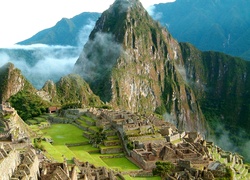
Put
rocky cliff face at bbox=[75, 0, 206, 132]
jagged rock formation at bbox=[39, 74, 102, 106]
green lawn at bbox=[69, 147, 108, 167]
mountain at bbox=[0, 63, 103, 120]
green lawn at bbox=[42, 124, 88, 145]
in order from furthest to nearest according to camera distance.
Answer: rocky cliff face at bbox=[75, 0, 206, 132]
jagged rock formation at bbox=[39, 74, 102, 106]
mountain at bbox=[0, 63, 103, 120]
green lawn at bbox=[42, 124, 88, 145]
green lawn at bbox=[69, 147, 108, 167]

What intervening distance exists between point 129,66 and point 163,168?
134472 mm

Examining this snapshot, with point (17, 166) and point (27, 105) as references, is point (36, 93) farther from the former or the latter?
point (17, 166)

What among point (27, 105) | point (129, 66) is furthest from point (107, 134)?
point (129, 66)

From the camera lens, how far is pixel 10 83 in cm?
10975

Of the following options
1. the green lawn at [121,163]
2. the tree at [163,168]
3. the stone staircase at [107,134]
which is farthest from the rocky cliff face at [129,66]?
the tree at [163,168]

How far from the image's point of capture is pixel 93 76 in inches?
6673

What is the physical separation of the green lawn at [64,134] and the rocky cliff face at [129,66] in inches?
3331

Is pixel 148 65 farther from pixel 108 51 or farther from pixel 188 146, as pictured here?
pixel 188 146

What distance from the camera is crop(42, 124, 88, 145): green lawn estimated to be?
176ft

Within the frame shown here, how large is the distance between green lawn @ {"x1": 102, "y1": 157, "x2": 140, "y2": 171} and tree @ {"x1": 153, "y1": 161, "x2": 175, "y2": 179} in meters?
3.10

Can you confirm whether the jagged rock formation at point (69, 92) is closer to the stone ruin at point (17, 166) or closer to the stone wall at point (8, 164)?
the stone ruin at point (17, 166)

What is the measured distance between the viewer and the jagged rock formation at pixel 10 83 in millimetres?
108344

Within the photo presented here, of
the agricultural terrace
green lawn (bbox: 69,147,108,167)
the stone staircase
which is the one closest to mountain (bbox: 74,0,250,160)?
the stone staircase

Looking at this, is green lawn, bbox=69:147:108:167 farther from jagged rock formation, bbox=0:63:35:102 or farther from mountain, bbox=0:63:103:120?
jagged rock formation, bbox=0:63:35:102
